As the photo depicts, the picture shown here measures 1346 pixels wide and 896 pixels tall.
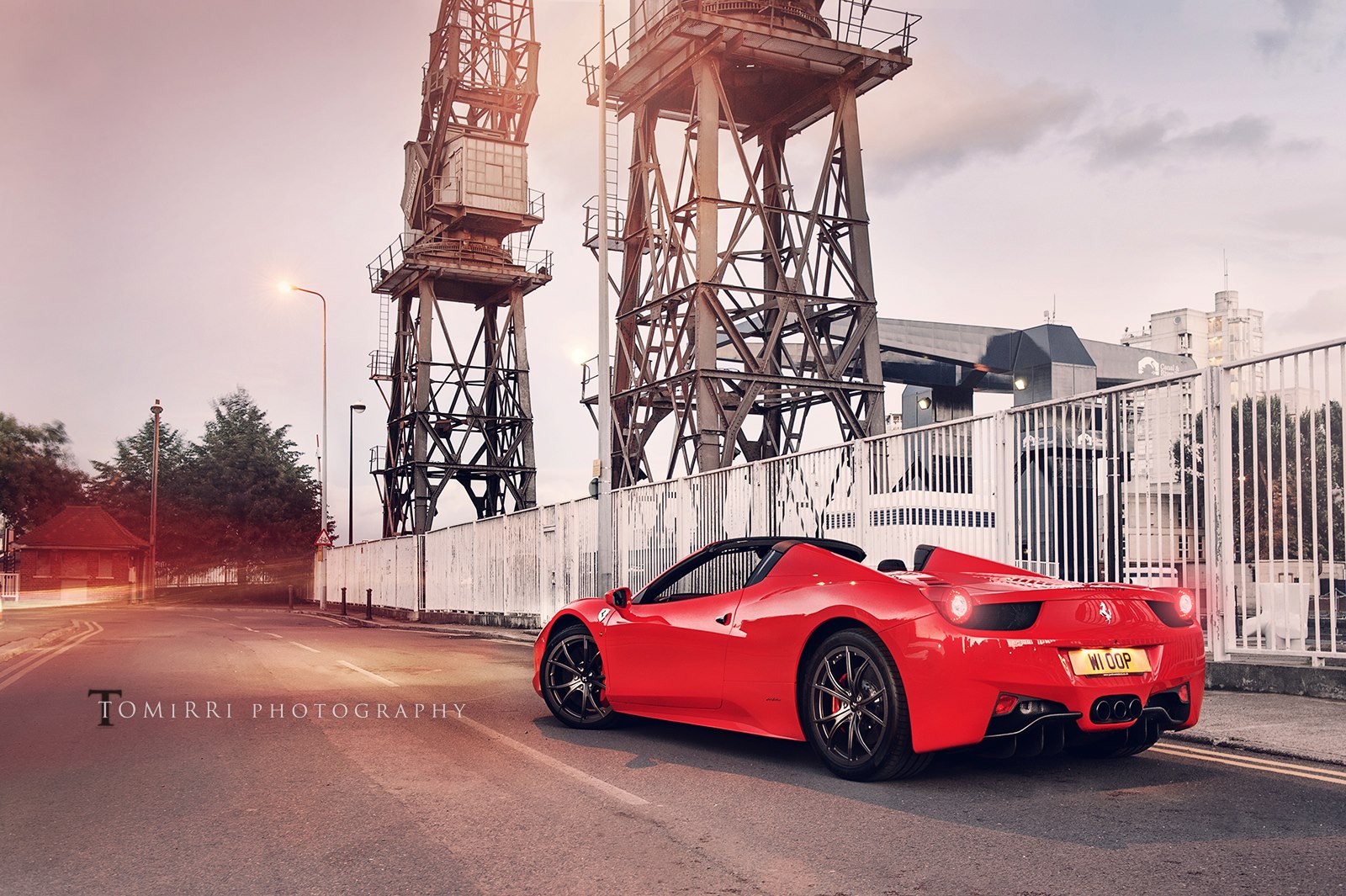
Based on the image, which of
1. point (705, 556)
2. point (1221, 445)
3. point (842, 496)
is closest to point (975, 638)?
point (705, 556)

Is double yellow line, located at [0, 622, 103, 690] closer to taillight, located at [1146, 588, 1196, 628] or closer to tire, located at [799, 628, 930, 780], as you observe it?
tire, located at [799, 628, 930, 780]

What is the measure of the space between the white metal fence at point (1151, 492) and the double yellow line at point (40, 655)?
342 inches

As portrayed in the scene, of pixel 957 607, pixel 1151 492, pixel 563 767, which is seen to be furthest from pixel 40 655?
pixel 957 607

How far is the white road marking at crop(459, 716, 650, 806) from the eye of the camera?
5.70 meters

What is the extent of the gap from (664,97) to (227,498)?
159ft

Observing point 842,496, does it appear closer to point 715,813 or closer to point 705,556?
point 705,556

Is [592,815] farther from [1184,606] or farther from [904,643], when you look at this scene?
[1184,606]

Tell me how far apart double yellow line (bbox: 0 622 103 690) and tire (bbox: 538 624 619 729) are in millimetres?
6694

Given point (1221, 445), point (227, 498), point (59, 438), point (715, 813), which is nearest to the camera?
point (715, 813)

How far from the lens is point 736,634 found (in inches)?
263

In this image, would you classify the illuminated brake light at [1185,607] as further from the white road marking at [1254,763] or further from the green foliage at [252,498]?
the green foliage at [252,498]

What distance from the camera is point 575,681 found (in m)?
8.09

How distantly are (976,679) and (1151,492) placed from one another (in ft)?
15.8

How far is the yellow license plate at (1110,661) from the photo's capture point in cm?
557
